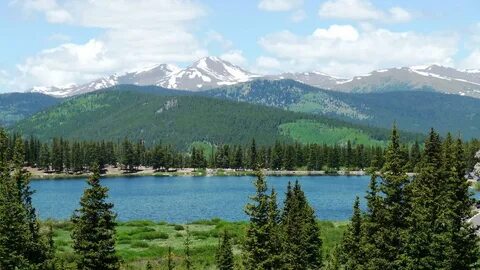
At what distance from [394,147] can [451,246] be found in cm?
772

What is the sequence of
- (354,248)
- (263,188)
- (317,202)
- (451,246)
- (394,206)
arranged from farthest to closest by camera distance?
(317,202)
(354,248)
(394,206)
(451,246)
(263,188)

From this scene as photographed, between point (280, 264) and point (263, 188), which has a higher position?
point (263, 188)

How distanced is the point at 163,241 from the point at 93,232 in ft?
151

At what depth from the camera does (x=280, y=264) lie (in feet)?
116

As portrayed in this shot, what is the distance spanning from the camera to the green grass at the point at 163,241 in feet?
217

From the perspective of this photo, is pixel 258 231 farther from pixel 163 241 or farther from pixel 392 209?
pixel 163 241

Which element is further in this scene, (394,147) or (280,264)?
(394,147)

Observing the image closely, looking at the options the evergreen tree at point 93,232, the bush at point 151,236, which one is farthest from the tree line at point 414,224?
the bush at point 151,236

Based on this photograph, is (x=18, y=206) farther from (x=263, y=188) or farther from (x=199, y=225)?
(x=199, y=225)

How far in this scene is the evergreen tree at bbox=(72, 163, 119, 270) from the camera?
34.4m

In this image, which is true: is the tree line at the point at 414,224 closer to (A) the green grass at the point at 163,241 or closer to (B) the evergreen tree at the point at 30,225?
(A) the green grass at the point at 163,241

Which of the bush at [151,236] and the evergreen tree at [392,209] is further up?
the evergreen tree at [392,209]

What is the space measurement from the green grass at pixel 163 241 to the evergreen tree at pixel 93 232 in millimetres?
22026

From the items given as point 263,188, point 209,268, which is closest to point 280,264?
point 263,188
